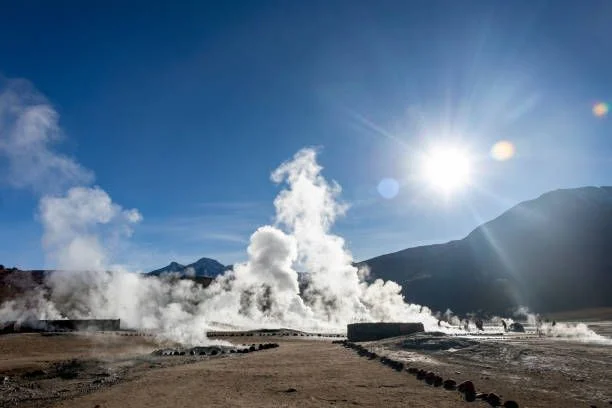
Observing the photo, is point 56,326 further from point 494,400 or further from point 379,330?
point 494,400

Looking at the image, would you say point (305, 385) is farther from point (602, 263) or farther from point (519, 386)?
point (602, 263)

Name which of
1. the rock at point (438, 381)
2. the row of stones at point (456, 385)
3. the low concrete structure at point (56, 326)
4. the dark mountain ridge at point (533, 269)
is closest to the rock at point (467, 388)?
the row of stones at point (456, 385)

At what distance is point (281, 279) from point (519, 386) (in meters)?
63.4

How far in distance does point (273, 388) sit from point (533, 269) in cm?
16424

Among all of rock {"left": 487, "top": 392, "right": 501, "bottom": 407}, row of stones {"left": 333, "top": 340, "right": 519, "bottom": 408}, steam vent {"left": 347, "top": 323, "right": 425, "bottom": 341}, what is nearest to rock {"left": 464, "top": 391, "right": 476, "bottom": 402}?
row of stones {"left": 333, "top": 340, "right": 519, "bottom": 408}

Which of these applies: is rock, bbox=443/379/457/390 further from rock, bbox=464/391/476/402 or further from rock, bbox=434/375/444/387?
rock, bbox=464/391/476/402

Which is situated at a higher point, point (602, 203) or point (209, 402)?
point (602, 203)

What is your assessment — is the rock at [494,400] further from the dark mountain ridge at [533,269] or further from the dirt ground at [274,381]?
the dark mountain ridge at [533,269]

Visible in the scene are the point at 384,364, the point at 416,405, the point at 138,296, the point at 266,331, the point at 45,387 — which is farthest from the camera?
the point at 138,296

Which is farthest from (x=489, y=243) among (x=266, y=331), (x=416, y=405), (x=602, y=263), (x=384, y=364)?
(x=416, y=405)

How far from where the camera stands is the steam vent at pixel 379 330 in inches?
2202

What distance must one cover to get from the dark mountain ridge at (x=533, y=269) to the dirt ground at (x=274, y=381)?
121900 millimetres

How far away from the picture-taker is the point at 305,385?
72.4 feet

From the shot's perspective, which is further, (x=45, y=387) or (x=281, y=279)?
(x=281, y=279)
